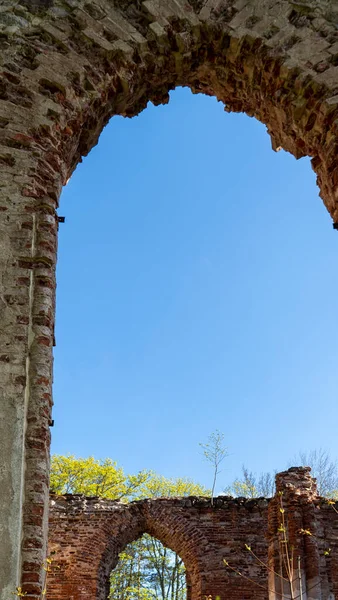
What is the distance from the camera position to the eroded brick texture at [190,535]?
531 inches

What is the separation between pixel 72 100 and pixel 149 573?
74.9 ft

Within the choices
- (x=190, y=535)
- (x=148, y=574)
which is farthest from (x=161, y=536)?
(x=148, y=574)

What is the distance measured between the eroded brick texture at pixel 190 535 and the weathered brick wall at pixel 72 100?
9.76m

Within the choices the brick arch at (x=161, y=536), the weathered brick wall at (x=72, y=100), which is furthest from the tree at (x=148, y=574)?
the weathered brick wall at (x=72, y=100)

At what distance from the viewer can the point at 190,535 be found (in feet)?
47.5

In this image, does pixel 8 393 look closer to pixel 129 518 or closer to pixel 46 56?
pixel 46 56

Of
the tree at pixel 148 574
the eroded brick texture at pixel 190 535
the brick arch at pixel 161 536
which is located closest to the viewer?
the eroded brick texture at pixel 190 535

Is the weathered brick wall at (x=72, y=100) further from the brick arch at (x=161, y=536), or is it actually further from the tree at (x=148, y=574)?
the tree at (x=148, y=574)

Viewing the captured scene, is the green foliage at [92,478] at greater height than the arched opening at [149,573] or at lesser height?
greater

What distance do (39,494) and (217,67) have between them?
3.87 metres

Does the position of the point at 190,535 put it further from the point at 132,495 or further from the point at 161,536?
the point at 132,495

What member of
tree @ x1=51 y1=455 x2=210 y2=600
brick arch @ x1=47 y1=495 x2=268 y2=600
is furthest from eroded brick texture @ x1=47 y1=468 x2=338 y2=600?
tree @ x1=51 y1=455 x2=210 y2=600

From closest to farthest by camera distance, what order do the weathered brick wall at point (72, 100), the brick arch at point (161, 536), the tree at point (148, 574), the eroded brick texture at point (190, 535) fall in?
the weathered brick wall at point (72, 100) → the eroded brick texture at point (190, 535) → the brick arch at point (161, 536) → the tree at point (148, 574)

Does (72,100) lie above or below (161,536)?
above
